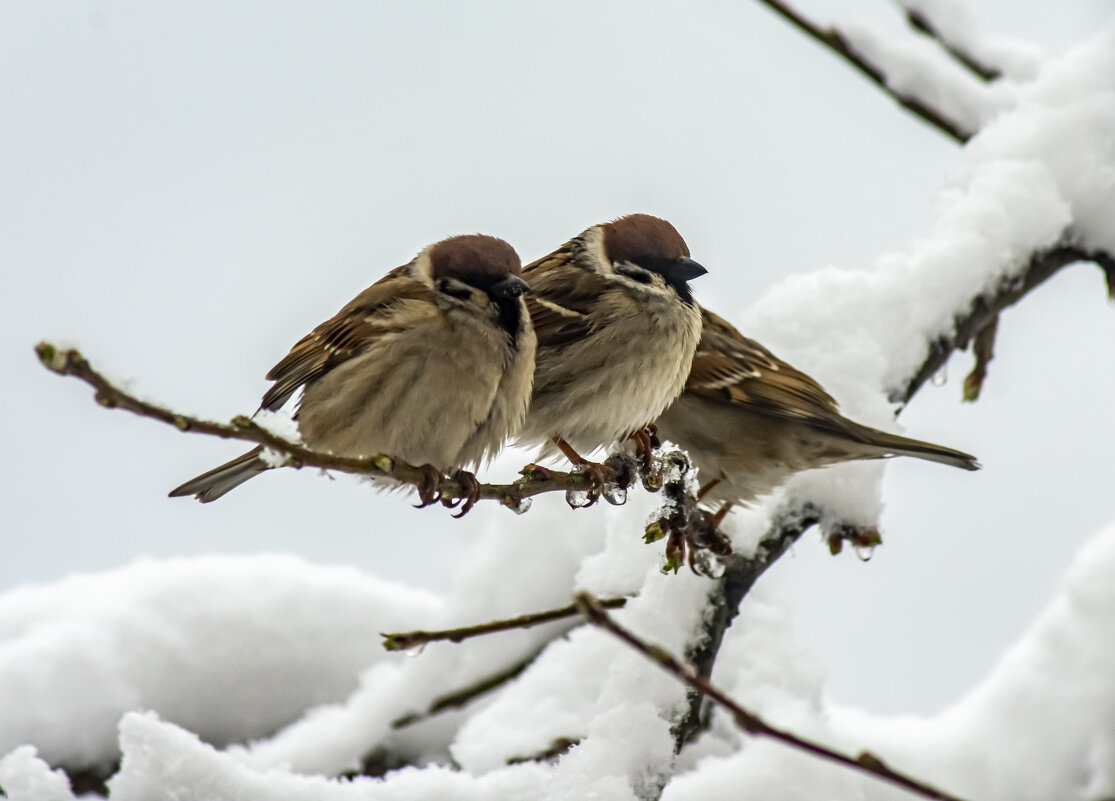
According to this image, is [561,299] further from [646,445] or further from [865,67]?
[865,67]

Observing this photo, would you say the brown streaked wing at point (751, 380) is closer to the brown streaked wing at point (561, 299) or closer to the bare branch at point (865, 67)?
the brown streaked wing at point (561, 299)

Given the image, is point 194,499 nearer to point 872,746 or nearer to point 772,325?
point 772,325

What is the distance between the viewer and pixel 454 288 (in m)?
2.04

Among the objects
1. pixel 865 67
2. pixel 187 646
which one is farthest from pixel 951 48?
pixel 187 646

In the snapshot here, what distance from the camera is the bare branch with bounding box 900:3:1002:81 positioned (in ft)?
9.34

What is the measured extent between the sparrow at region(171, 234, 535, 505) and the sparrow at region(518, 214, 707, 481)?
204 mm

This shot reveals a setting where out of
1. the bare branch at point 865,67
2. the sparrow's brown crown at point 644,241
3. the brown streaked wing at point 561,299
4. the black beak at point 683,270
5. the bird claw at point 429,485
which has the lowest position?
the bird claw at point 429,485

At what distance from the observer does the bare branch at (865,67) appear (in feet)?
8.28

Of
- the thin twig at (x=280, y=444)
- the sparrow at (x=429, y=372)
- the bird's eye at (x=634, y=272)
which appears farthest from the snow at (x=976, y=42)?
the thin twig at (x=280, y=444)

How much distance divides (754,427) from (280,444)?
1.56 metres

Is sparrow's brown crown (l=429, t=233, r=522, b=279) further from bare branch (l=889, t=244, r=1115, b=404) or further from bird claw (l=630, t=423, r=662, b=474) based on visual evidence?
bare branch (l=889, t=244, r=1115, b=404)

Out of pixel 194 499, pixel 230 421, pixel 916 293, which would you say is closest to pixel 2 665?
pixel 194 499

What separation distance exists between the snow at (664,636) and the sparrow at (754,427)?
0.06m

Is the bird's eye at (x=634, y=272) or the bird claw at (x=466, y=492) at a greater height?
the bird's eye at (x=634, y=272)
